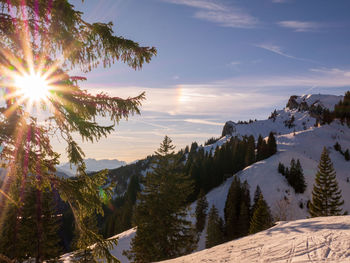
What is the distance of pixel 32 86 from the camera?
4.48 meters

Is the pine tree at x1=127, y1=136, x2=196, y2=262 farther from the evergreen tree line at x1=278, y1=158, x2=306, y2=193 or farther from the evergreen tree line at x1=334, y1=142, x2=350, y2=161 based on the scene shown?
the evergreen tree line at x1=334, y1=142, x2=350, y2=161

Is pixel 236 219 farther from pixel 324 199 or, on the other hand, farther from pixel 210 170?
pixel 210 170

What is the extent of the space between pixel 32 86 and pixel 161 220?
521 inches

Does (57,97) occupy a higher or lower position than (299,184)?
higher

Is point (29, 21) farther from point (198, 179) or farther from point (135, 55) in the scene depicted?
point (198, 179)

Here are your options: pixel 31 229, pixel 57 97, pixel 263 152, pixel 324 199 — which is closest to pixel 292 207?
pixel 324 199

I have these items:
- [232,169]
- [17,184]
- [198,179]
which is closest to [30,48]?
[17,184]

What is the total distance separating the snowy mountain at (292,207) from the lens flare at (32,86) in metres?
8.06

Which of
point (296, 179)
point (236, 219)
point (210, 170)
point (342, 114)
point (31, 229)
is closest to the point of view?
point (31, 229)

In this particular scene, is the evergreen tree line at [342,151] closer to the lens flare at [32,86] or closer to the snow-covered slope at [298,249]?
the snow-covered slope at [298,249]

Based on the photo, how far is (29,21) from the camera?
15.1ft

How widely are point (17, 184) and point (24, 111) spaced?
2.01 m

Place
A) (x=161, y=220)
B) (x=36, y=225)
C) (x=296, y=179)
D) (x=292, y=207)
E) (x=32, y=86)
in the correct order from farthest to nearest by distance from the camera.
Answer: (x=296, y=179), (x=292, y=207), (x=36, y=225), (x=161, y=220), (x=32, y=86)

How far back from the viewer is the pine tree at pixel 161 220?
15.1 metres
